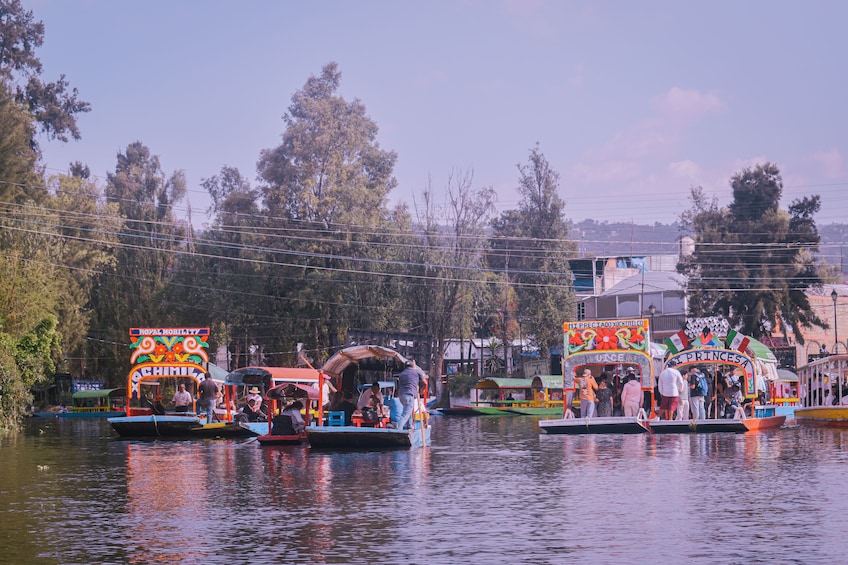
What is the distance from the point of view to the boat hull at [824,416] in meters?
41.8

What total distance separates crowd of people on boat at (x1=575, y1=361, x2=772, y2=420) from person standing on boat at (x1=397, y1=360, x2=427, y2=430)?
24.1 ft

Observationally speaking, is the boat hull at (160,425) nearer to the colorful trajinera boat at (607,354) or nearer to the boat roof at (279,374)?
the boat roof at (279,374)

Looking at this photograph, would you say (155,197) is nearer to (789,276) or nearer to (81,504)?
(789,276)

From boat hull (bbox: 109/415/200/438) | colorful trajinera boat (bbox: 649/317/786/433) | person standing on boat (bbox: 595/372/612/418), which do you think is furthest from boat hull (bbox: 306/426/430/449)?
boat hull (bbox: 109/415/200/438)

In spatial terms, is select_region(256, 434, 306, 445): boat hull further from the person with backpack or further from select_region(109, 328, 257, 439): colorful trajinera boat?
the person with backpack

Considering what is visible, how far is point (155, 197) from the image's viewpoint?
113562 millimetres

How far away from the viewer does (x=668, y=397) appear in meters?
37.8

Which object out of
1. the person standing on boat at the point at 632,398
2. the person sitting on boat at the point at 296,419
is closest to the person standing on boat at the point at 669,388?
the person standing on boat at the point at 632,398

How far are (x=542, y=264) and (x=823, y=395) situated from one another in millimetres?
45781

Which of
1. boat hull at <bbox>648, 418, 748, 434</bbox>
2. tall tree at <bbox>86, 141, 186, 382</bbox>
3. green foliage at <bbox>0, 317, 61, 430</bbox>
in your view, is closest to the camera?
boat hull at <bbox>648, 418, 748, 434</bbox>

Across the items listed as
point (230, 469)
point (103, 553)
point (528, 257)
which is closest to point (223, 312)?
point (528, 257)

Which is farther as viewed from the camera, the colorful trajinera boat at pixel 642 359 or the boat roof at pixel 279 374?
the boat roof at pixel 279 374

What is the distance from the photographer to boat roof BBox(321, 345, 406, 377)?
34.1 m

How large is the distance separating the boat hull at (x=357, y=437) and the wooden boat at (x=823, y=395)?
1864 cm
